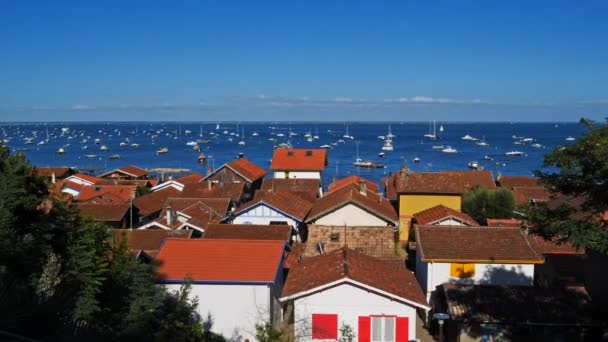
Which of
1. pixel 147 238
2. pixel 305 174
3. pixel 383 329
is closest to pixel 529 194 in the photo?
pixel 305 174

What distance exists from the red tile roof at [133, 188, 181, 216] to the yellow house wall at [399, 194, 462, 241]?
1362 centimetres

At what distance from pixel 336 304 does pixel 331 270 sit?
1.00 meters

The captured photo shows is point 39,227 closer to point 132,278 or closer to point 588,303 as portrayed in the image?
point 132,278

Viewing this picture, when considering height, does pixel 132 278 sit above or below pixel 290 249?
above

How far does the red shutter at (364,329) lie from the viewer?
14836mm

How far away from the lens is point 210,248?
17031 millimetres

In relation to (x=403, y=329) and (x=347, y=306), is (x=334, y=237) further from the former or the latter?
(x=403, y=329)

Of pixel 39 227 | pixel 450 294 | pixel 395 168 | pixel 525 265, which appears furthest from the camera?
pixel 395 168

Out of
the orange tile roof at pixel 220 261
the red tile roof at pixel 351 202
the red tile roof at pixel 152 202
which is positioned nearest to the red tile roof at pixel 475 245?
the orange tile roof at pixel 220 261

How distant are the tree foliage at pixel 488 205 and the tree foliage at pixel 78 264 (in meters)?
22.5

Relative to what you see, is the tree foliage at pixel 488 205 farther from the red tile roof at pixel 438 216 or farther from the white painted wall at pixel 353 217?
the white painted wall at pixel 353 217

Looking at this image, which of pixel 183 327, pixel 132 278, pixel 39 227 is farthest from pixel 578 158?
pixel 39 227

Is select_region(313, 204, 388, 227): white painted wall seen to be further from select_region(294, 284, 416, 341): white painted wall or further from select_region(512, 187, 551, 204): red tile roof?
select_region(294, 284, 416, 341): white painted wall

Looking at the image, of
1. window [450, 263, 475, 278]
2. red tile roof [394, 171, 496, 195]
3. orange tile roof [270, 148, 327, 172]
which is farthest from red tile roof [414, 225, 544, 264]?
orange tile roof [270, 148, 327, 172]
